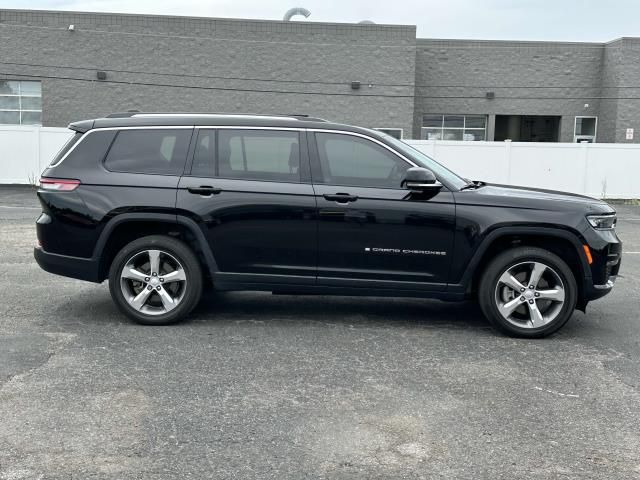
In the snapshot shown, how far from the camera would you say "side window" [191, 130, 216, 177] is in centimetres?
618

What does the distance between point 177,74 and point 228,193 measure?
24.3 m

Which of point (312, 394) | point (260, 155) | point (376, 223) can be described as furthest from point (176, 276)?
point (312, 394)

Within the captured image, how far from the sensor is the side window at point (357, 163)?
6.07 meters

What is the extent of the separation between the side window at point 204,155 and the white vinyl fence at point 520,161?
1665cm

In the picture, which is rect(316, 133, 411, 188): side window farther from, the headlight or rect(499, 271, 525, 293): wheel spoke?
the headlight

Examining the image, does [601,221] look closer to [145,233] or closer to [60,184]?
[145,233]

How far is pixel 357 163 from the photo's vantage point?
613 centimetres

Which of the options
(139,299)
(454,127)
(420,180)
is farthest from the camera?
(454,127)

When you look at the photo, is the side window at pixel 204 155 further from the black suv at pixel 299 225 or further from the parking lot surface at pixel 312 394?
the parking lot surface at pixel 312 394

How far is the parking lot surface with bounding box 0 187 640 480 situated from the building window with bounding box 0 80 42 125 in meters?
Result: 24.5

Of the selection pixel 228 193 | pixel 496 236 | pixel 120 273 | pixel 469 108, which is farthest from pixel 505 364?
pixel 469 108

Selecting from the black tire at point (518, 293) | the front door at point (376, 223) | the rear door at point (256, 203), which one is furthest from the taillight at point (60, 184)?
the black tire at point (518, 293)

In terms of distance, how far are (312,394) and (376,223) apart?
1.88 meters

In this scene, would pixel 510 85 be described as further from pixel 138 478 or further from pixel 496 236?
pixel 138 478
